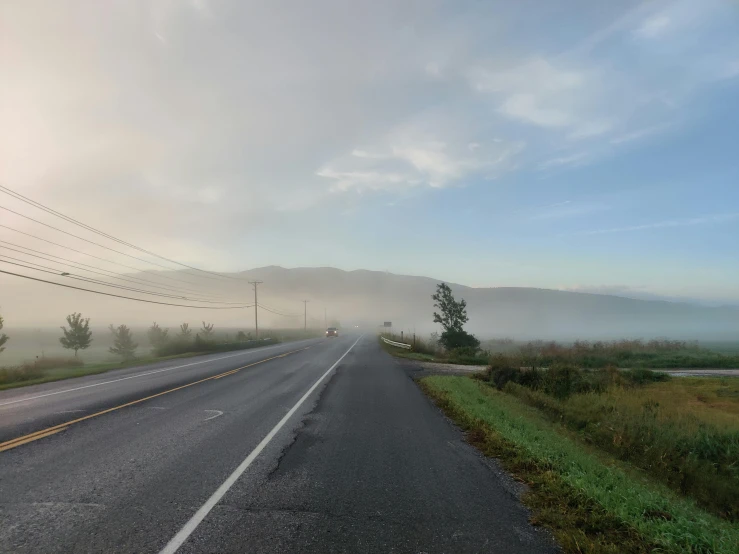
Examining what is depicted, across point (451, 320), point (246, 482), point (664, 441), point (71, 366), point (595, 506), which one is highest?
point (451, 320)

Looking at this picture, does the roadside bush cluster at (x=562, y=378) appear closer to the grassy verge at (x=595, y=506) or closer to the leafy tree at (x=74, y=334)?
the grassy verge at (x=595, y=506)

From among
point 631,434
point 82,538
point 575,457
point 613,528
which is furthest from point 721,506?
point 82,538

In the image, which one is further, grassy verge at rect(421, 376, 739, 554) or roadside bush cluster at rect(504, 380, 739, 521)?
roadside bush cluster at rect(504, 380, 739, 521)

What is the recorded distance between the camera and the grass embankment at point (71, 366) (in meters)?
18.7

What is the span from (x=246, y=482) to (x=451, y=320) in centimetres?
3634

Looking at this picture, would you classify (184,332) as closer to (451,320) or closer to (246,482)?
(451,320)

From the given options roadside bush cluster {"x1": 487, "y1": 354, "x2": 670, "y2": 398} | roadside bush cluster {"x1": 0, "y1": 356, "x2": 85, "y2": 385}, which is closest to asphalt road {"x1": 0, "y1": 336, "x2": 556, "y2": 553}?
roadside bush cluster {"x1": 0, "y1": 356, "x2": 85, "y2": 385}

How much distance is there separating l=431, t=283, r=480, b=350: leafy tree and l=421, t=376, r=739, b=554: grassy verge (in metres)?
30.4

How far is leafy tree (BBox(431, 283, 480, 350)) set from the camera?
127ft

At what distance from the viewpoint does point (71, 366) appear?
2872 cm

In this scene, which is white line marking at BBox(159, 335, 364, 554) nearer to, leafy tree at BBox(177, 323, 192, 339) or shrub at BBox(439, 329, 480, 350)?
shrub at BBox(439, 329, 480, 350)

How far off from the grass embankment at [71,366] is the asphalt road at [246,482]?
9.22 metres

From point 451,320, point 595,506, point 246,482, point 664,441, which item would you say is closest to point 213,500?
point 246,482

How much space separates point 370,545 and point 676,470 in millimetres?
9152
